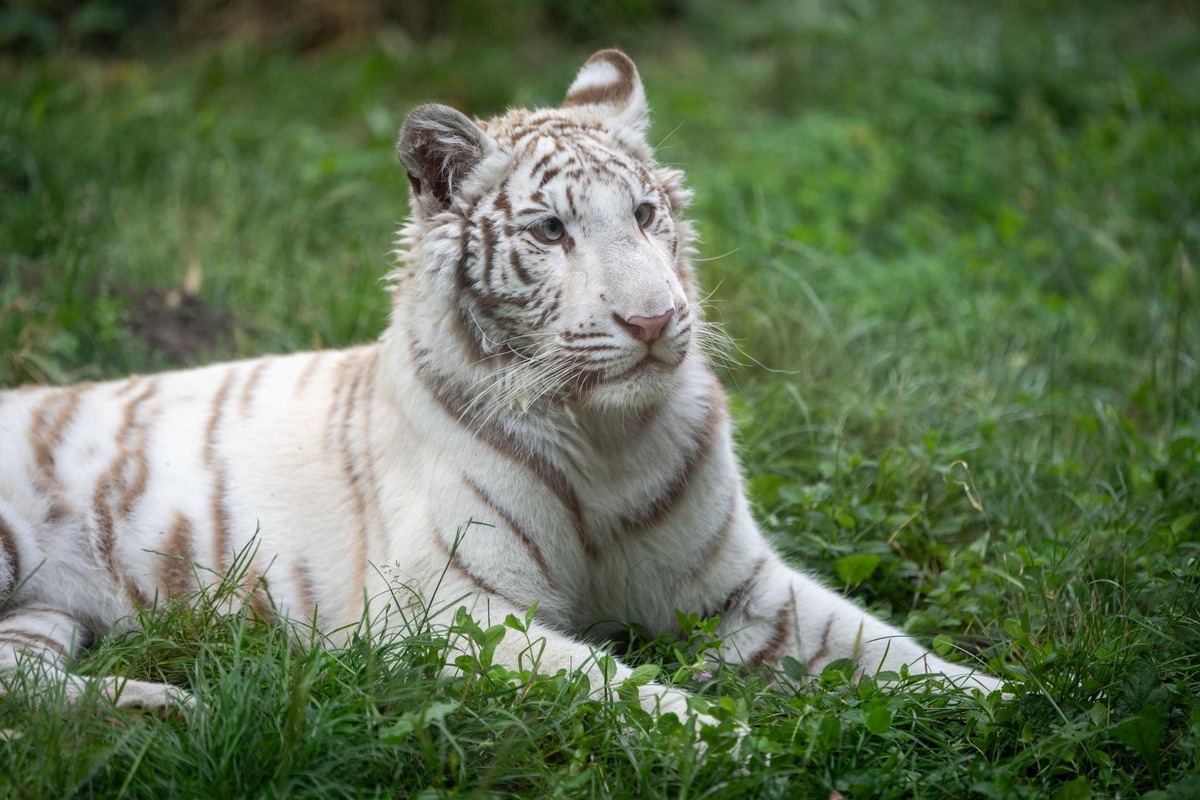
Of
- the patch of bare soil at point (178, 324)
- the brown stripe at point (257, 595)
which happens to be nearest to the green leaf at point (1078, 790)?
the brown stripe at point (257, 595)

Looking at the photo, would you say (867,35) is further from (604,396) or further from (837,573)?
(604,396)

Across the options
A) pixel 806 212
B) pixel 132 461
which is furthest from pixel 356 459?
pixel 806 212

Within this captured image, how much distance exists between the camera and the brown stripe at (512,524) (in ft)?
8.86

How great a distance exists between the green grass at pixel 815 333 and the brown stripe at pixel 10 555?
20.1 inches

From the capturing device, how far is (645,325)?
8.23ft

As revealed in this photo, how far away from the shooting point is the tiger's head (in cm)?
257

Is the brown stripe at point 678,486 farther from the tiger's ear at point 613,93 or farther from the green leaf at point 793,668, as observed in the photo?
the tiger's ear at point 613,93

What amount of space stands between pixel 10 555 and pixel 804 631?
→ 2061mm

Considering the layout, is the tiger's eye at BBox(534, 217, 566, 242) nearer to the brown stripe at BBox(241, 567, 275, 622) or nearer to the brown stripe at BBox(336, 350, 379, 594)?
the brown stripe at BBox(336, 350, 379, 594)

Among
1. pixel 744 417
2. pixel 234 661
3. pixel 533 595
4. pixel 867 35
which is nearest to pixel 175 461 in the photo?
pixel 234 661

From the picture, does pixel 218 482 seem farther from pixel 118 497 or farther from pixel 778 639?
pixel 778 639

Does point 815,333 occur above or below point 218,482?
above

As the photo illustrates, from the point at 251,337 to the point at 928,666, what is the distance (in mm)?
2923

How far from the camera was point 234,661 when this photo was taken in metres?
2.41
